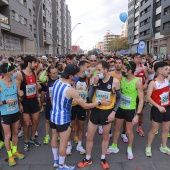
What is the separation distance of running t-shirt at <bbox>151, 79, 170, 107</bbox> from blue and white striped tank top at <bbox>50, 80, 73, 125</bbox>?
192cm

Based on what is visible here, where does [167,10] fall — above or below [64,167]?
above

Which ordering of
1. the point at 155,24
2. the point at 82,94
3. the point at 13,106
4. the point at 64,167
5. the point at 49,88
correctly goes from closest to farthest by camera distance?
1. the point at 64,167
2. the point at 13,106
3. the point at 82,94
4. the point at 49,88
5. the point at 155,24

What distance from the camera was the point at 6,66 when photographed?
11.3 ft

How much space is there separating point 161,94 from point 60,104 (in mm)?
2195

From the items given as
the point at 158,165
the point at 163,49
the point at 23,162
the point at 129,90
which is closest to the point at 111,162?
the point at 158,165

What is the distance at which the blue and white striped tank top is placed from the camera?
292cm

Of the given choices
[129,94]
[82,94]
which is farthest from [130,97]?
[82,94]

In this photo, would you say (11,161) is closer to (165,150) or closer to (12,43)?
(165,150)

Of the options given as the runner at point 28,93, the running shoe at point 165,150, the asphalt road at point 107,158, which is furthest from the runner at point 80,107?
the running shoe at point 165,150

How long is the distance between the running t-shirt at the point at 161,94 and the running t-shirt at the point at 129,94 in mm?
435

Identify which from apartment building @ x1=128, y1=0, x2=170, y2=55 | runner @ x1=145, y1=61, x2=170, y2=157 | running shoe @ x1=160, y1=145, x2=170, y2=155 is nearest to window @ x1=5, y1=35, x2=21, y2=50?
runner @ x1=145, y1=61, x2=170, y2=157

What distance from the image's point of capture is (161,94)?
3.76m

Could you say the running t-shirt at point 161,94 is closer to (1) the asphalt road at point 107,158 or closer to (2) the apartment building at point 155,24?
(1) the asphalt road at point 107,158

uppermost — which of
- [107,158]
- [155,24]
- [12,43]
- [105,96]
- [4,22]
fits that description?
[155,24]
